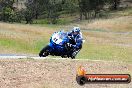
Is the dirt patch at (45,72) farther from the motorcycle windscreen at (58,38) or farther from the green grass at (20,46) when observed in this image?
the green grass at (20,46)

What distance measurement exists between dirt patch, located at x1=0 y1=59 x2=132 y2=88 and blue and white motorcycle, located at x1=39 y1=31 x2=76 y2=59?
14.8ft

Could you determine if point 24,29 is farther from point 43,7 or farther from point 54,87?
point 43,7

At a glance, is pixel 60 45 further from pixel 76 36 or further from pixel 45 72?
pixel 45 72

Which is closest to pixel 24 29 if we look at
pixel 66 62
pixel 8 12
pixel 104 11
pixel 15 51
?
pixel 15 51

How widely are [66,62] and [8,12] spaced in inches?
3364

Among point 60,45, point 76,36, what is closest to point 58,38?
point 60,45

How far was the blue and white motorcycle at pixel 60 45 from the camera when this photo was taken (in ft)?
72.7

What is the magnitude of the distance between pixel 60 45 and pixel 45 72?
24.1ft

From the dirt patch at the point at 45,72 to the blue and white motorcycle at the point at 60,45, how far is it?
4.51 m

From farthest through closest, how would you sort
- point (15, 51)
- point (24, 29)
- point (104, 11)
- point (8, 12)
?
point (104, 11) → point (8, 12) → point (24, 29) → point (15, 51)

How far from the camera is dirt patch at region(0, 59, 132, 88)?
1371 cm

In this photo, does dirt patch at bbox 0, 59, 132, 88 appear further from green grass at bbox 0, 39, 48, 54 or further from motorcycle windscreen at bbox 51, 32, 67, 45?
green grass at bbox 0, 39, 48, 54

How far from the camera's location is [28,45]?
3662cm

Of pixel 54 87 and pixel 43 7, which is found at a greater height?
pixel 54 87
